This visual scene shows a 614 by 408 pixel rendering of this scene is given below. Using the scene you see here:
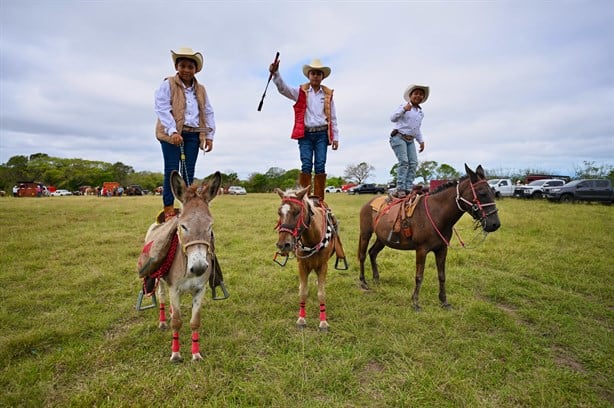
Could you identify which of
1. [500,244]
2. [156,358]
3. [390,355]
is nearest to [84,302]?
[156,358]

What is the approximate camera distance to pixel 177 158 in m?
4.69

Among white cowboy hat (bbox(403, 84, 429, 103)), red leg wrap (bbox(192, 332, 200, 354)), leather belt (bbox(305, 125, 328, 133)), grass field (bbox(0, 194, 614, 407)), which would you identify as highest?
white cowboy hat (bbox(403, 84, 429, 103))

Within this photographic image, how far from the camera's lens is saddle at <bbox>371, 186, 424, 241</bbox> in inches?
226

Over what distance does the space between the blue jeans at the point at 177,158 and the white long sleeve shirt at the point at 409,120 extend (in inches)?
173

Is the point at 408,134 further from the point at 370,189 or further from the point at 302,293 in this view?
the point at 370,189

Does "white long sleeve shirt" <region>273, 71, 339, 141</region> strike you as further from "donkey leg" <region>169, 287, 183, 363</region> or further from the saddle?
"donkey leg" <region>169, 287, 183, 363</region>

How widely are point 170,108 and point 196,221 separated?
7.38 ft

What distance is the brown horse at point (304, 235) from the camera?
158 inches

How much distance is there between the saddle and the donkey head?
370cm

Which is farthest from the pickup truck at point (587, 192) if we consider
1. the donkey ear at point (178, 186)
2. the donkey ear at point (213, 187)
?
the donkey ear at point (178, 186)

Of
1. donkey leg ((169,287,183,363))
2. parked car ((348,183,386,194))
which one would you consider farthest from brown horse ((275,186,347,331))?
parked car ((348,183,386,194))

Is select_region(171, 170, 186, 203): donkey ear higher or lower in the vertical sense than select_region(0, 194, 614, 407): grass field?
higher

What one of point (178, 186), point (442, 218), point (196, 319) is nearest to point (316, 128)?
point (442, 218)

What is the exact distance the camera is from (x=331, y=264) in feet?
27.9
